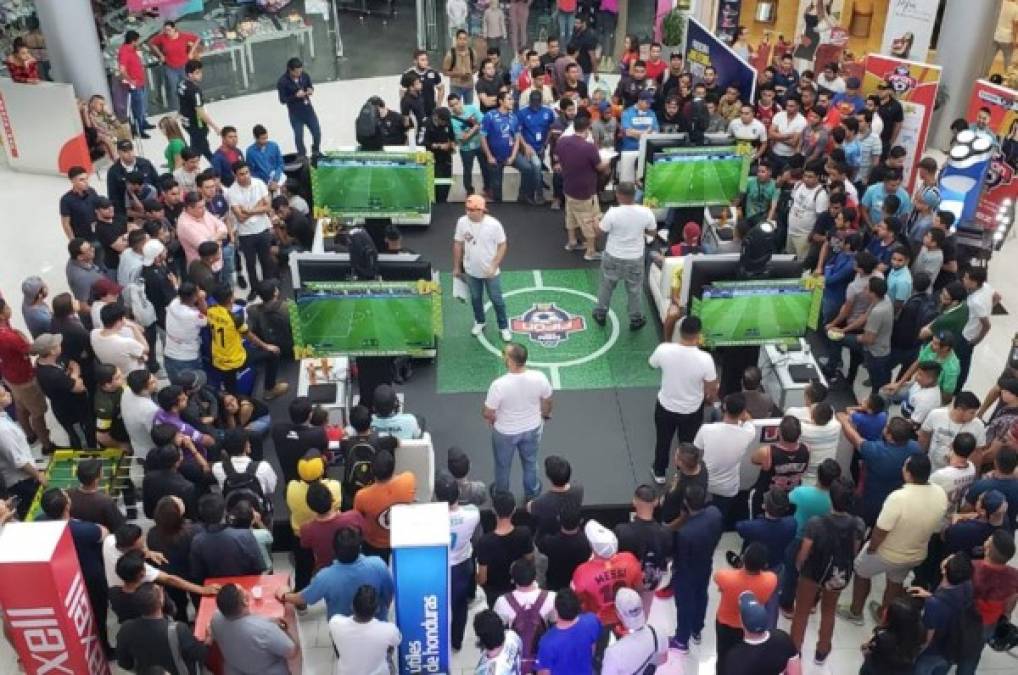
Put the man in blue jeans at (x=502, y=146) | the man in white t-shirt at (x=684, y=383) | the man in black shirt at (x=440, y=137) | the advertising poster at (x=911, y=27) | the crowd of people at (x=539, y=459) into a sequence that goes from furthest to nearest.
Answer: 1. the advertising poster at (x=911, y=27)
2. the man in blue jeans at (x=502, y=146)
3. the man in black shirt at (x=440, y=137)
4. the man in white t-shirt at (x=684, y=383)
5. the crowd of people at (x=539, y=459)

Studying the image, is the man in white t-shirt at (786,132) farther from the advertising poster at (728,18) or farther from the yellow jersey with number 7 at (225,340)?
the yellow jersey with number 7 at (225,340)

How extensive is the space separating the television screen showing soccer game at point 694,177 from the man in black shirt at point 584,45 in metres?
5.21

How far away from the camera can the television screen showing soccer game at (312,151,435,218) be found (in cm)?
1019

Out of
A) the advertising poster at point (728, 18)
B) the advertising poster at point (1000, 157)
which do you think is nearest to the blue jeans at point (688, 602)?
the advertising poster at point (1000, 157)

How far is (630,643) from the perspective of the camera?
5.26 m

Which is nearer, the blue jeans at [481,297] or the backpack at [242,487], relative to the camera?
the backpack at [242,487]

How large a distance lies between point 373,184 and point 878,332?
5.00m

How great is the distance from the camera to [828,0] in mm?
15688

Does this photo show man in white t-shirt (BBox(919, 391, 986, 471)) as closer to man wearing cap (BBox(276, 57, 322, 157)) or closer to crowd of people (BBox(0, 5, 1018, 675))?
crowd of people (BBox(0, 5, 1018, 675))

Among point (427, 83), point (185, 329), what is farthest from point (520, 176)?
point (185, 329)

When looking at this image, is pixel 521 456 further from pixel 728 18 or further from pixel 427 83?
pixel 728 18

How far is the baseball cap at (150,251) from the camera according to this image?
8789 millimetres

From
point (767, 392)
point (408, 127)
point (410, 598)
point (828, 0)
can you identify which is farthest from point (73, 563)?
point (828, 0)

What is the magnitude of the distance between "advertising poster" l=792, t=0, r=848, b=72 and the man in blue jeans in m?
5.67
